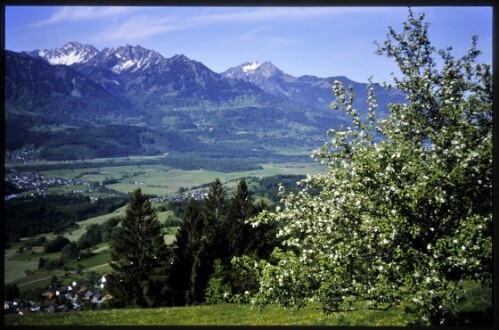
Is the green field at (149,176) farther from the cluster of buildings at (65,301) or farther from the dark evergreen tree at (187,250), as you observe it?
the cluster of buildings at (65,301)

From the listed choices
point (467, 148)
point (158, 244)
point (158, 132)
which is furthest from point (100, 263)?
point (467, 148)

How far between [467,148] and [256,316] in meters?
4.28

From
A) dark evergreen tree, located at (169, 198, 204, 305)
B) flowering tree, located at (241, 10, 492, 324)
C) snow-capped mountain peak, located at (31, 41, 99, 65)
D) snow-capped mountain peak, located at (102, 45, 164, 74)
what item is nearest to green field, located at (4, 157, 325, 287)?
dark evergreen tree, located at (169, 198, 204, 305)

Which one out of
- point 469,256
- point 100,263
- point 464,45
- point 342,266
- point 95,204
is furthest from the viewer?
point 95,204

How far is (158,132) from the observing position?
14398mm

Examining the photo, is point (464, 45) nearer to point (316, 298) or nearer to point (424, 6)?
point (424, 6)

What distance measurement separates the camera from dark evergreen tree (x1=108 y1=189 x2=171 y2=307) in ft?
39.4

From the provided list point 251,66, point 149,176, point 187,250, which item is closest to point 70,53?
point 149,176

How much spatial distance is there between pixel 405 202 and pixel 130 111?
9.85 metres

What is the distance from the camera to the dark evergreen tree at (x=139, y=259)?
12.0 metres

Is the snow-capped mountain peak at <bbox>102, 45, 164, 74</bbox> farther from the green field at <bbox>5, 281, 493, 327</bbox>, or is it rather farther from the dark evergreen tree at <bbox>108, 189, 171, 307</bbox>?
the green field at <bbox>5, 281, 493, 327</bbox>

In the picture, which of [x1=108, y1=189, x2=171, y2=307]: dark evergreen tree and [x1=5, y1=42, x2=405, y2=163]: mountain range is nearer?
[x1=108, y1=189, x2=171, y2=307]: dark evergreen tree

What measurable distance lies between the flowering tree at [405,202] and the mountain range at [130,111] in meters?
4.31

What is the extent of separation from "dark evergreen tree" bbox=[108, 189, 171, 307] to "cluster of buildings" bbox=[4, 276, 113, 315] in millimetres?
435
